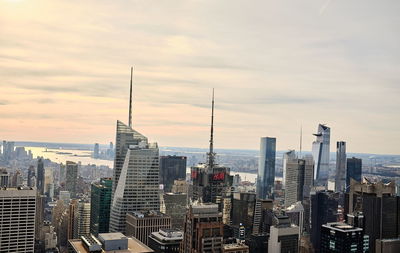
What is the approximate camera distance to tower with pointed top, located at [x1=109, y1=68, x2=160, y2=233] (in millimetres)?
19031

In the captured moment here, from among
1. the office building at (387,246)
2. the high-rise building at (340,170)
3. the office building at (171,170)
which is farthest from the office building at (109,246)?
the high-rise building at (340,170)

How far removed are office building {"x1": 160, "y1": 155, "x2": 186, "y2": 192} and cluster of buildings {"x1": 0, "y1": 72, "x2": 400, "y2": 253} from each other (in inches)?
2.9

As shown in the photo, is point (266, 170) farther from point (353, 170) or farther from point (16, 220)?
point (16, 220)

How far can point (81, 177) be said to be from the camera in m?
29.6

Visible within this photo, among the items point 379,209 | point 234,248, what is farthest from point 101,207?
point 379,209

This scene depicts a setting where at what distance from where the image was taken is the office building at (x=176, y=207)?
62.8 feet

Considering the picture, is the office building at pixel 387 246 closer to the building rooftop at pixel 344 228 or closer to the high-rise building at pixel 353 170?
the building rooftop at pixel 344 228

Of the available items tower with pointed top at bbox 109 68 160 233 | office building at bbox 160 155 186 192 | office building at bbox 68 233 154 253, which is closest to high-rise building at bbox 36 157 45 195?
office building at bbox 160 155 186 192

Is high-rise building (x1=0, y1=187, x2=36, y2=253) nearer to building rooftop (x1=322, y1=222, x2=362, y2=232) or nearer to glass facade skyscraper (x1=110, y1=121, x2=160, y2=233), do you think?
glass facade skyscraper (x1=110, y1=121, x2=160, y2=233)

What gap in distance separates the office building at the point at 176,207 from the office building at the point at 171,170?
4511 millimetres

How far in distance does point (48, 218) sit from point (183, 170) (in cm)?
870

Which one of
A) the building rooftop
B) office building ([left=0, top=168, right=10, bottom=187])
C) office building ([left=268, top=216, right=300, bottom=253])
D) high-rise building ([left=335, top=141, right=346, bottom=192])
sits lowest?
office building ([left=268, top=216, right=300, bottom=253])

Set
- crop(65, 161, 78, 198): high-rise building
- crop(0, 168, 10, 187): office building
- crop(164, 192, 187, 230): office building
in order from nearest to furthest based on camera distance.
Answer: crop(164, 192, 187, 230): office building, crop(0, 168, 10, 187): office building, crop(65, 161, 78, 198): high-rise building

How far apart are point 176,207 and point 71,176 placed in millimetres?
12608
